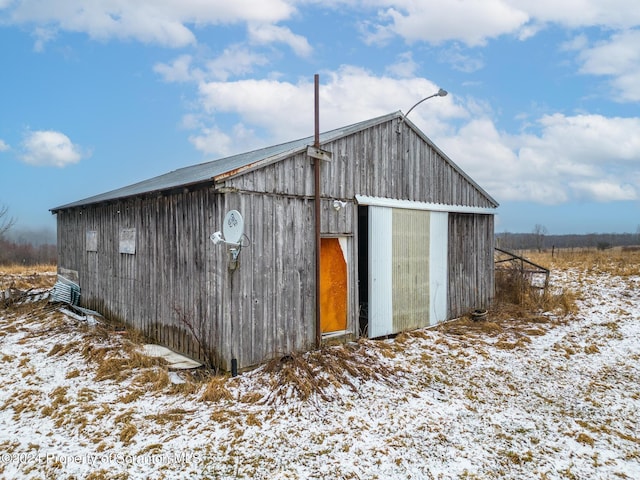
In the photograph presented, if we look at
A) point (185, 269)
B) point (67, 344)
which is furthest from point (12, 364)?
point (185, 269)

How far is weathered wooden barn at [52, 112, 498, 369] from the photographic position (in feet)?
20.1

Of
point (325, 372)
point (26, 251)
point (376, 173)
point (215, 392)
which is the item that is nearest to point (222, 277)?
point (215, 392)

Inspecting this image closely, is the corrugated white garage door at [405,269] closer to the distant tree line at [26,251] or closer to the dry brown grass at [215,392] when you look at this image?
the dry brown grass at [215,392]

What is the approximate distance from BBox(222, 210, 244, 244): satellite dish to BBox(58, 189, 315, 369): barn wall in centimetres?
14

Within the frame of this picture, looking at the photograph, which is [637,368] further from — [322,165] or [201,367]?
[201,367]

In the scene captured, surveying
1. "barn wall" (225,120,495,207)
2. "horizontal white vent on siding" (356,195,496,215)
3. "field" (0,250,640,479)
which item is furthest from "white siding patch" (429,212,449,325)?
"field" (0,250,640,479)

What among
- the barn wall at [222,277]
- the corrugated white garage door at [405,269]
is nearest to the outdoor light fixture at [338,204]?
the barn wall at [222,277]

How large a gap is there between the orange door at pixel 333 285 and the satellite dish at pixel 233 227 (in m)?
2.15

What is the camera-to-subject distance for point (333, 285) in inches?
300

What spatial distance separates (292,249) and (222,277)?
1319 millimetres

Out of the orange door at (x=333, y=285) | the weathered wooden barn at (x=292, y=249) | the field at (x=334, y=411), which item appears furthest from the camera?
the orange door at (x=333, y=285)

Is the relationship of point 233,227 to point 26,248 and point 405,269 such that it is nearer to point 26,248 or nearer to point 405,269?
point 405,269

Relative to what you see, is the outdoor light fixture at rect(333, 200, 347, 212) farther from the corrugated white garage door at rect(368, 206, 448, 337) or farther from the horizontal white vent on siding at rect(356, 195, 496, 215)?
the corrugated white garage door at rect(368, 206, 448, 337)

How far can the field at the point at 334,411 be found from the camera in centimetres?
393
